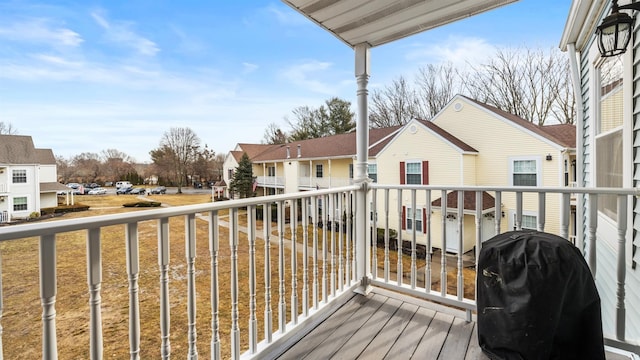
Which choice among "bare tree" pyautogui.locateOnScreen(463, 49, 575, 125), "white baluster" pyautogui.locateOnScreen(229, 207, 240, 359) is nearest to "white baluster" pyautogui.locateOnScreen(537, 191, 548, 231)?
"white baluster" pyautogui.locateOnScreen(229, 207, 240, 359)

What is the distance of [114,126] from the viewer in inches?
104

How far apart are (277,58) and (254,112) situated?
1.15 meters

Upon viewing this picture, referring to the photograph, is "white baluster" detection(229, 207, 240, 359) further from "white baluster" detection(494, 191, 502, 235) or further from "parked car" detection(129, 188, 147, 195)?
"white baluster" detection(494, 191, 502, 235)

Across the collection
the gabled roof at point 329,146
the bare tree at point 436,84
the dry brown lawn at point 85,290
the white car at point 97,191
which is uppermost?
the bare tree at point 436,84

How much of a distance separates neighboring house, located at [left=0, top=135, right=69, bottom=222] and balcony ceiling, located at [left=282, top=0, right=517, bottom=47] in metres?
1.77

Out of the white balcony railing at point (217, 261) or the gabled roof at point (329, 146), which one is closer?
the white balcony railing at point (217, 261)

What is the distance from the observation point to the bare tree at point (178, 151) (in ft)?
9.88

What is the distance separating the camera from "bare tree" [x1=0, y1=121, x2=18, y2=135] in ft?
5.32

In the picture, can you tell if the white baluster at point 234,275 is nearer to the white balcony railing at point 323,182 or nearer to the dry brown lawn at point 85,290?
the dry brown lawn at point 85,290

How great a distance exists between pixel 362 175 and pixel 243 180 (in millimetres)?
1616

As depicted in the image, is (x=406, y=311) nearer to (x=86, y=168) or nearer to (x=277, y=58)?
(x=86, y=168)

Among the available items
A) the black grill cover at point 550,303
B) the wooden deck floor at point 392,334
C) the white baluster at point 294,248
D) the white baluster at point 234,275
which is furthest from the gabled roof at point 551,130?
the white baluster at point 234,275

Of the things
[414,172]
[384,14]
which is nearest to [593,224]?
[384,14]

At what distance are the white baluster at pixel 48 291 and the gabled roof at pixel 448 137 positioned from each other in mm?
6724
